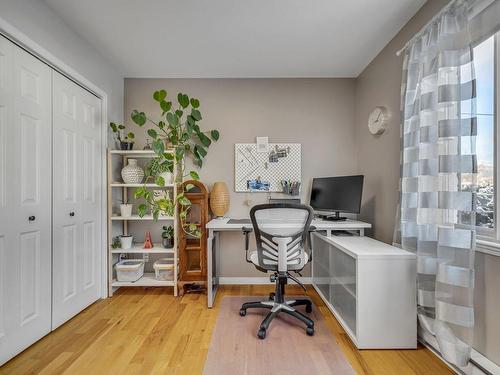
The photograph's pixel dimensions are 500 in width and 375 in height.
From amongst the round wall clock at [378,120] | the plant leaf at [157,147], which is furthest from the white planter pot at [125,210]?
the round wall clock at [378,120]

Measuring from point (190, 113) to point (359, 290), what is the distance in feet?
8.63

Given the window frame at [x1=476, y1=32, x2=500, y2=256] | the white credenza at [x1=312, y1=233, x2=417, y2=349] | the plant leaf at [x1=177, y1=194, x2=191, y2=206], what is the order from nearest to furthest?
1. the window frame at [x1=476, y1=32, x2=500, y2=256]
2. the white credenza at [x1=312, y1=233, x2=417, y2=349]
3. the plant leaf at [x1=177, y1=194, x2=191, y2=206]

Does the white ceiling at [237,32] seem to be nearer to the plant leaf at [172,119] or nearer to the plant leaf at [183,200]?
the plant leaf at [172,119]

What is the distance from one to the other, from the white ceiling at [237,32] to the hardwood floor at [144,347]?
252 centimetres

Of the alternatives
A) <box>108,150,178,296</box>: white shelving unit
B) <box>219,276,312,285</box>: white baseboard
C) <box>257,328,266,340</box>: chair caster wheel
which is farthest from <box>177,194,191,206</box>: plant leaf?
<box>257,328,266,340</box>: chair caster wheel

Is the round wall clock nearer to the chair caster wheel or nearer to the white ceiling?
the white ceiling

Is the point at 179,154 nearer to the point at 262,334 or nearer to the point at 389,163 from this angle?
the point at 262,334

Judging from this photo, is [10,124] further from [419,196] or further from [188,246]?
[419,196]

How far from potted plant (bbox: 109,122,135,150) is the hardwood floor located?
1.67m

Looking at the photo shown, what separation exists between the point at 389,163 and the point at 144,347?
258 cm

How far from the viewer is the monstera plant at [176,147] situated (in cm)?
285

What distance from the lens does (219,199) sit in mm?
3150

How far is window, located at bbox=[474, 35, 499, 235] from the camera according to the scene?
156 cm

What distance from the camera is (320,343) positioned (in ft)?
6.67
